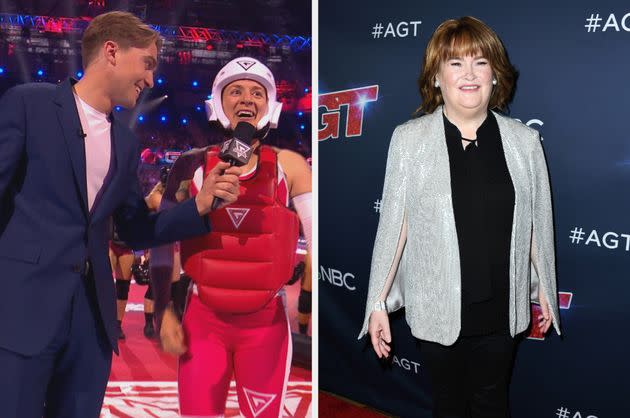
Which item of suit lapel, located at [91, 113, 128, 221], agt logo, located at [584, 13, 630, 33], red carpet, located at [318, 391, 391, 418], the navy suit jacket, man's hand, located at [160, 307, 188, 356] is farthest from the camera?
red carpet, located at [318, 391, 391, 418]

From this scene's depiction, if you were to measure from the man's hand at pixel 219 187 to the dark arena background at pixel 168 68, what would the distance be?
161mm

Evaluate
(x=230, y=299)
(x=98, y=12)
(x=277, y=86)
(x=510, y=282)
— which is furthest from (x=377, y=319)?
(x=98, y=12)

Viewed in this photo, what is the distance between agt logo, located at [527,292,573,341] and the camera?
2587 millimetres

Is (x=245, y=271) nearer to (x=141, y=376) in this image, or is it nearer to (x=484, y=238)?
(x=141, y=376)

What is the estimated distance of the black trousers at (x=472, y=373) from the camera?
1.96 meters

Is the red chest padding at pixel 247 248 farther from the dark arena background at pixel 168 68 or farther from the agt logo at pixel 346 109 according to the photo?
the agt logo at pixel 346 109

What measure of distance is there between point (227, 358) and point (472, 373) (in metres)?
0.97

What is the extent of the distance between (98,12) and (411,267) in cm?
143

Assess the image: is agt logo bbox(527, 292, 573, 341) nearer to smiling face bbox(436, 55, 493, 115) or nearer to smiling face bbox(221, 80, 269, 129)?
smiling face bbox(436, 55, 493, 115)

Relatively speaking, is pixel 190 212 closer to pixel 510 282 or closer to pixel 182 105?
pixel 182 105

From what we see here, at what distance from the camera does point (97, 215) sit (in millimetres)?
2109

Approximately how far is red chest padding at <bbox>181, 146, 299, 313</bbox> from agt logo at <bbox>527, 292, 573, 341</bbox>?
1.07m

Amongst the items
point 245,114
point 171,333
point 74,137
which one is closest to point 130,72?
point 74,137

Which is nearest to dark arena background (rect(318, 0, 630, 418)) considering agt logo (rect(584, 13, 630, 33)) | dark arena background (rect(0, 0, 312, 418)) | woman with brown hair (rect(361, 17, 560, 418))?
agt logo (rect(584, 13, 630, 33))
